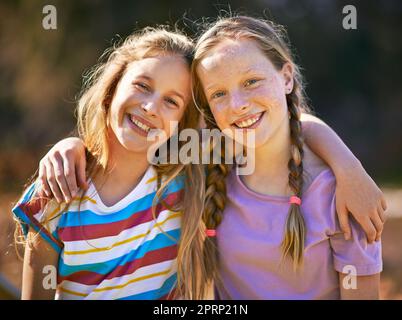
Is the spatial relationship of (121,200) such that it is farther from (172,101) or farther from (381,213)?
(381,213)

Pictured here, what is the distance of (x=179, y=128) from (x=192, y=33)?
4960 mm

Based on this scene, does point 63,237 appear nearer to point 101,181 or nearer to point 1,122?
point 101,181

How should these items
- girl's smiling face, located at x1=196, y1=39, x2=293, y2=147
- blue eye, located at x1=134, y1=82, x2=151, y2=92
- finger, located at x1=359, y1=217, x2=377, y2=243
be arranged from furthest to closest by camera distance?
blue eye, located at x1=134, y1=82, x2=151, y2=92, girl's smiling face, located at x1=196, y1=39, x2=293, y2=147, finger, located at x1=359, y1=217, x2=377, y2=243

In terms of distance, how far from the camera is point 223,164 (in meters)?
2.14

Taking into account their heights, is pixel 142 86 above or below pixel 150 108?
above

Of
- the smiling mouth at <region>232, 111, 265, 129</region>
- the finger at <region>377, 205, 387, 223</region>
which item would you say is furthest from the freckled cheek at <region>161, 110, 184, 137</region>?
the finger at <region>377, 205, 387, 223</region>

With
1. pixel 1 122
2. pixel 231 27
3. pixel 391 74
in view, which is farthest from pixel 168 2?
pixel 231 27

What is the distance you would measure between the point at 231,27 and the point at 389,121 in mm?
6905

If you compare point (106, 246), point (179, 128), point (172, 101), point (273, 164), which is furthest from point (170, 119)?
point (106, 246)

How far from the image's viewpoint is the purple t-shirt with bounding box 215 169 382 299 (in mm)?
1917

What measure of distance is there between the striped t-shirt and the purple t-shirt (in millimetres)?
229

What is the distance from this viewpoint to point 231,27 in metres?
2.05

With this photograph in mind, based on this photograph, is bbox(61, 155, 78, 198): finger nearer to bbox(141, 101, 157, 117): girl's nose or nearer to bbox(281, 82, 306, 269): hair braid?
bbox(141, 101, 157, 117): girl's nose
